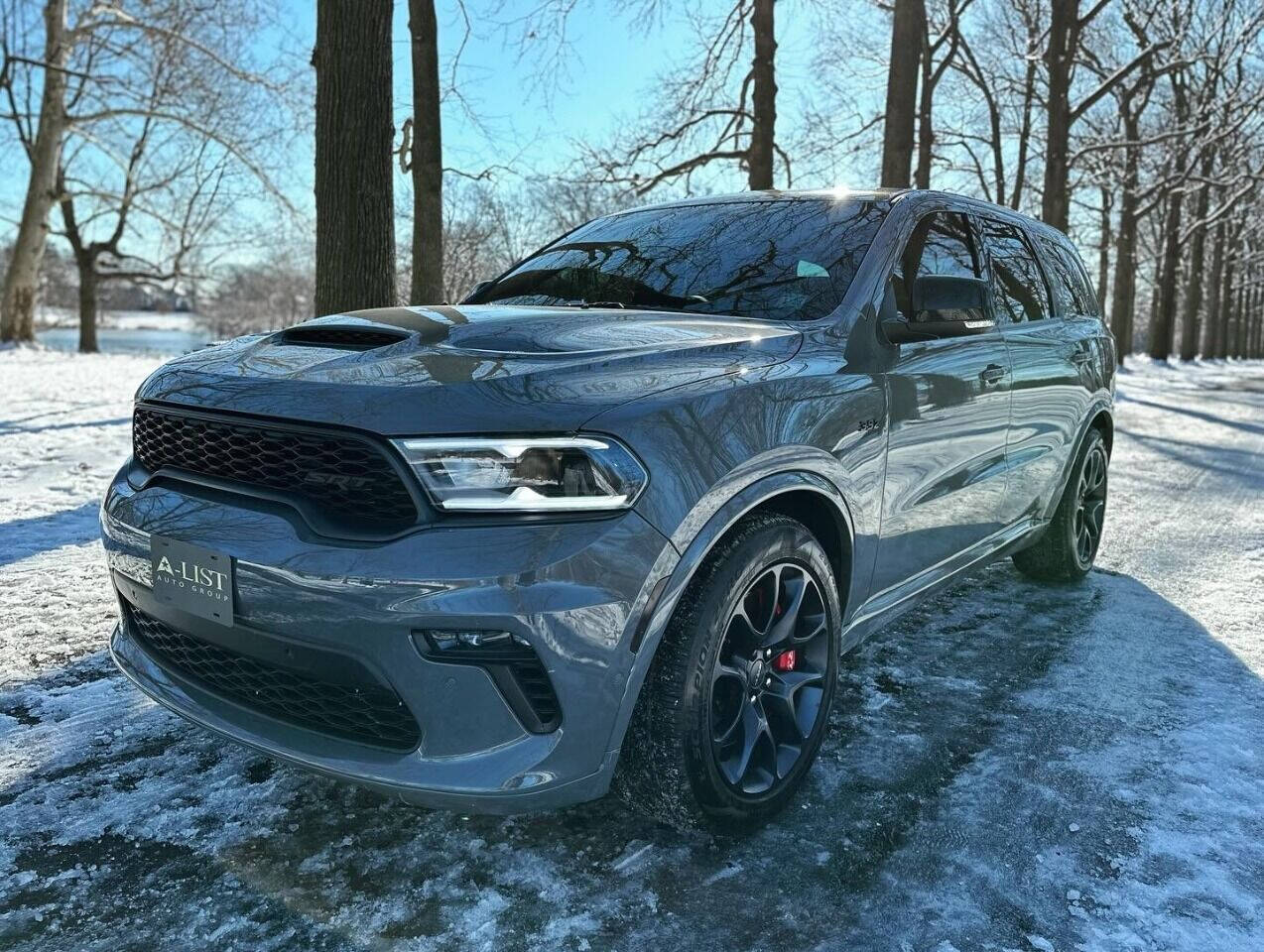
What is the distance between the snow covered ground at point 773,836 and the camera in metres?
1.98

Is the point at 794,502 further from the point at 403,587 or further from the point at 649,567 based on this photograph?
the point at 403,587

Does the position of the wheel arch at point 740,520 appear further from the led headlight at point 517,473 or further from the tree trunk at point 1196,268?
the tree trunk at point 1196,268

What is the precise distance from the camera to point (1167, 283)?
31453 mm

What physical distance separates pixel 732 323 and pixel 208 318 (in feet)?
317

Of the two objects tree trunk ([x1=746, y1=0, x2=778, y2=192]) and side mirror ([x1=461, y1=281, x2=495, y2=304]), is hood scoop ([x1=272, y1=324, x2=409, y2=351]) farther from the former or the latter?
tree trunk ([x1=746, y1=0, x2=778, y2=192])

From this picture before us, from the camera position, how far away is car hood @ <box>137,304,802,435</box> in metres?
1.92

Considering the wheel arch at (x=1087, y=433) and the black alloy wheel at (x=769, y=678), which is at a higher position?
the wheel arch at (x=1087, y=433)

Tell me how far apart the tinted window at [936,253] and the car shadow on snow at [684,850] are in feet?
4.85

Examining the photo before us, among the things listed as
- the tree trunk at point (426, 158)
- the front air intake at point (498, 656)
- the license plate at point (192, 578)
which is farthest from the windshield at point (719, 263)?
the tree trunk at point (426, 158)

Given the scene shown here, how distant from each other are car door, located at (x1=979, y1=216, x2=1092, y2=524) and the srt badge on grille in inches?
107

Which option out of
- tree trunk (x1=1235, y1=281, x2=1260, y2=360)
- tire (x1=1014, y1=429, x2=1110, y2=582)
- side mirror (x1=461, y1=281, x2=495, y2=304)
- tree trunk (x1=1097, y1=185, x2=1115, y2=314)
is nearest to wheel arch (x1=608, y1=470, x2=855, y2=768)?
side mirror (x1=461, y1=281, x2=495, y2=304)

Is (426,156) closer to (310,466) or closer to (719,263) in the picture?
(719,263)

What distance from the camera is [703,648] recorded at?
2.11 meters

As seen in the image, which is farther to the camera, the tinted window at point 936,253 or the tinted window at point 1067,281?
the tinted window at point 1067,281
